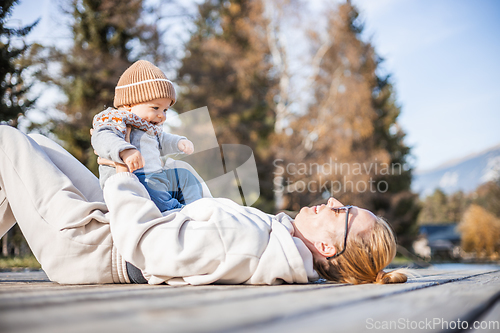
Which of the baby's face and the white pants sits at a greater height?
the baby's face

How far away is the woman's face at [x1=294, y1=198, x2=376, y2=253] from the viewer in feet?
6.16

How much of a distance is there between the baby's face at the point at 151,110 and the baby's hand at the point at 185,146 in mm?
175

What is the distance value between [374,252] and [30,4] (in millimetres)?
4727

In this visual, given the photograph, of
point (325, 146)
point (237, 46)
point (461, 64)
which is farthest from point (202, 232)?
point (461, 64)

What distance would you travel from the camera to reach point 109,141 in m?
1.76

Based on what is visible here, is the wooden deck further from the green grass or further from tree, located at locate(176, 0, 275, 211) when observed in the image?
tree, located at locate(176, 0, 275, 211)

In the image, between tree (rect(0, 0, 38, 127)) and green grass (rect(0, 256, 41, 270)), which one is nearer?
green grass (rect(0, 256, 41, 270))

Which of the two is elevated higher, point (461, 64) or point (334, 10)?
point (461, 64)

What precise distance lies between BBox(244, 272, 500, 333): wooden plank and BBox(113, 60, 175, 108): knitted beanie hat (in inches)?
60.8

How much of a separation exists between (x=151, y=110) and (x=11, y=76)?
13.7 feet

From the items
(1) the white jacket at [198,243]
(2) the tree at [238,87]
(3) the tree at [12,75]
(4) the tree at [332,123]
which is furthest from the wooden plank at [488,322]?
(4) the tree at [332,123]

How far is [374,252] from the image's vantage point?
1852 mm

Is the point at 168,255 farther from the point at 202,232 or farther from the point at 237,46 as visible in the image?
the point at 237,46

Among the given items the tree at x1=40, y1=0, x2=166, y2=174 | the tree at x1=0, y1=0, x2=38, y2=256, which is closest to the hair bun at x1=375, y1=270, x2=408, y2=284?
the tree at x1=0, y1=0, x2=38, y2=256
